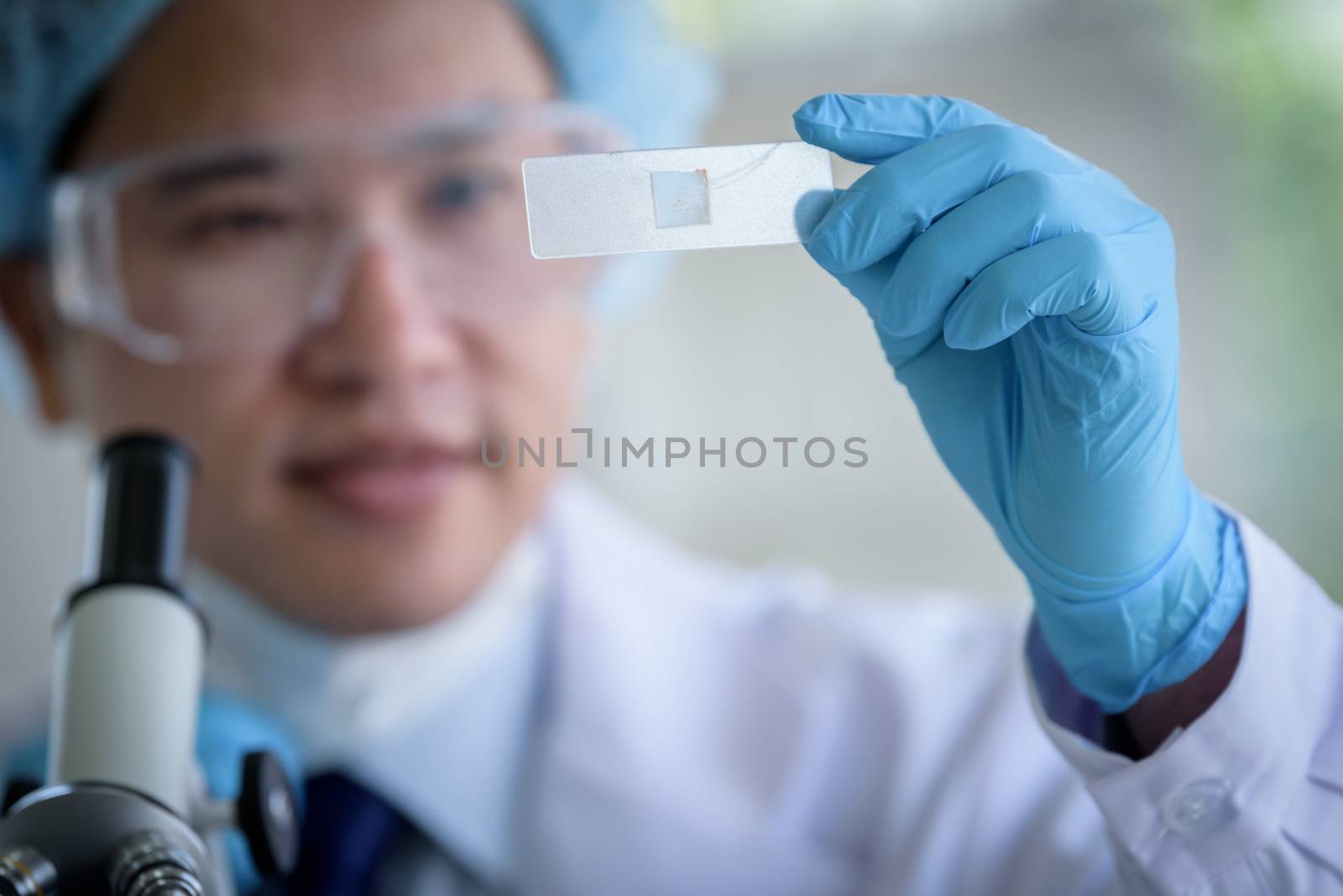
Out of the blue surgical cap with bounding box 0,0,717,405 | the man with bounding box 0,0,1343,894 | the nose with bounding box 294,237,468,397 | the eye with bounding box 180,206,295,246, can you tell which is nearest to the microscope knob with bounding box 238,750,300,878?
the man with bounding box 0,0,1343,894

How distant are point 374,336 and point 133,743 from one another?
1.80ft

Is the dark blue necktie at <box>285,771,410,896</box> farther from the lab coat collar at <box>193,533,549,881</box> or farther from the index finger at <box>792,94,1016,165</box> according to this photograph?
the index finger at <box>792,94,1016,165</box>

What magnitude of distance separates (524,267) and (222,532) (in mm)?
456

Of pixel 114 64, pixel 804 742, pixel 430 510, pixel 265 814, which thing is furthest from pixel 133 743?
pixel 114 64

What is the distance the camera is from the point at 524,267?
122cm

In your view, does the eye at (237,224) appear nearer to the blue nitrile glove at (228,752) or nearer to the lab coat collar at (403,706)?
the lab coat collar at (403,706)

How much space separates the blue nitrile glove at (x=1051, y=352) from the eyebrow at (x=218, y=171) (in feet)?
2.37

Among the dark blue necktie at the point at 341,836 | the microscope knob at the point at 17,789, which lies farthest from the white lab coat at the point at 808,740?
the microscope knob at the point at 17,789

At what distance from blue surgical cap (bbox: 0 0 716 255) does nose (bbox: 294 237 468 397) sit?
0.41 meters

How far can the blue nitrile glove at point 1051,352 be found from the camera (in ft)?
2.07

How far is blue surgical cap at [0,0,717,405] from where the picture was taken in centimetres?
122

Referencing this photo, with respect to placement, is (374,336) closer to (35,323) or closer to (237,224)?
(237,224)

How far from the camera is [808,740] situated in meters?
1.21

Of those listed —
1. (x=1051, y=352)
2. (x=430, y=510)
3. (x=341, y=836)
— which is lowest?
(x=341, y=836)
